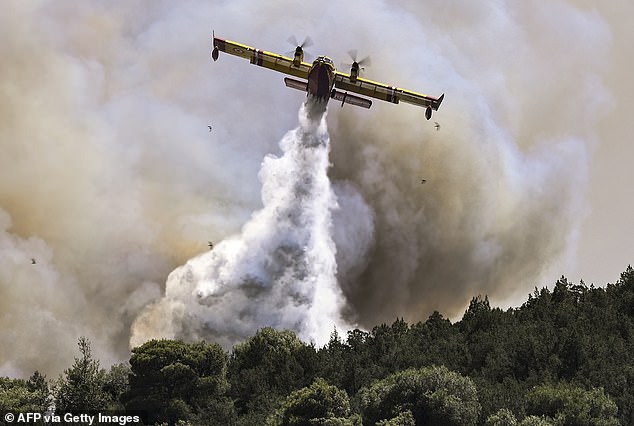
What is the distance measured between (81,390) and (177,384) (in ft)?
34.5

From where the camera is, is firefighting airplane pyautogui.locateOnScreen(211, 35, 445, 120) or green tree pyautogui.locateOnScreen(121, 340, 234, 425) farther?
firefighting airplane pyautogui.locateOnScreen(211, 35, 445, 120)

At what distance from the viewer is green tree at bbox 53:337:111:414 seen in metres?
97.0

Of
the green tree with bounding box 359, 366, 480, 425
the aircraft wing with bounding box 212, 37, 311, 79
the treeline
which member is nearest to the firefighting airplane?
the aircraft wing with bounding box 212, 37, 311, 79

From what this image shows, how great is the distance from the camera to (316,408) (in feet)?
272

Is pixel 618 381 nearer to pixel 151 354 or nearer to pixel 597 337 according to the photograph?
pixel 597 337

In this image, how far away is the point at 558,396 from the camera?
270 feet

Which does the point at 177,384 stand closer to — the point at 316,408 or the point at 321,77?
the point at 316,408

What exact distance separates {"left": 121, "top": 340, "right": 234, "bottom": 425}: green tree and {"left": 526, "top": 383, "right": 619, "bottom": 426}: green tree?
3097 centimetres

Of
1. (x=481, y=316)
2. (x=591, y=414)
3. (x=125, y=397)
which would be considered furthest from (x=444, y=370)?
(x=481, y=316)

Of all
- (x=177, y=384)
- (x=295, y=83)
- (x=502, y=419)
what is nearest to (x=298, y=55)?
(x=295, y=83)

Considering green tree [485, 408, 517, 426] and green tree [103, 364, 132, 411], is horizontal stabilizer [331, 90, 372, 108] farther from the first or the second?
green tree [485, 408, 517, 426]

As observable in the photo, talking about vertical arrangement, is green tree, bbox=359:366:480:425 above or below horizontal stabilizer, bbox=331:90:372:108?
below

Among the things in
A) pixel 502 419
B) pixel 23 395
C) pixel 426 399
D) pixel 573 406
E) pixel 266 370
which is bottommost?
pixel 502 419

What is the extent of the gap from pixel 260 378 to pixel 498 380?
2686 centimetres
